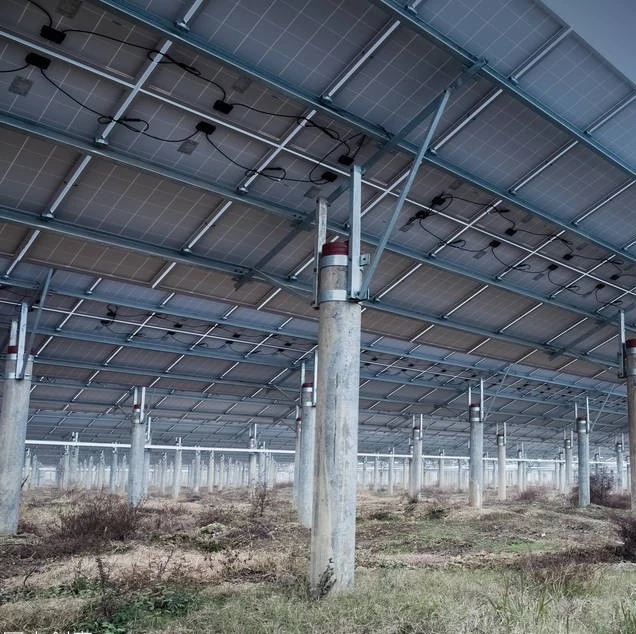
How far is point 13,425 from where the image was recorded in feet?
64.5

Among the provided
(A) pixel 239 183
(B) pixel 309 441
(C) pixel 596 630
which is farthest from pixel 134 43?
(B) pixel 309 441

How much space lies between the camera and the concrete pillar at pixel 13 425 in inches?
766

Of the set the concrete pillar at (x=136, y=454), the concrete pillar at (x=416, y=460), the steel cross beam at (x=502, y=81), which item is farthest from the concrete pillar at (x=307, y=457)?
the concrete pillar at (x=416, y=460)

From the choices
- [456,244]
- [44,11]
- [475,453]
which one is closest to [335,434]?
[44,11]

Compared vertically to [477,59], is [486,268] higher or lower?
lower

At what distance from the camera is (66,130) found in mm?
12023

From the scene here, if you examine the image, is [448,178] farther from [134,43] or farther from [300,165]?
[134,43]

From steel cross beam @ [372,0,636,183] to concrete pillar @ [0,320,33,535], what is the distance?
14.3 metres

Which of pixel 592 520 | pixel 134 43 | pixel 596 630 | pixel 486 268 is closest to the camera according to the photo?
pixel 596 630

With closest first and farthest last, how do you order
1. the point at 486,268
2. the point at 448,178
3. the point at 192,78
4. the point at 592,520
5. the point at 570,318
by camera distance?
1. the point at 192,78
2. the point at 448,178
3. the point at 486,268
4. the point at 570,318
5. the point at 592,520

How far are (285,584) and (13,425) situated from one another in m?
12.6

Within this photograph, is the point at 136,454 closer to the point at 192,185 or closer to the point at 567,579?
the point at 192,185

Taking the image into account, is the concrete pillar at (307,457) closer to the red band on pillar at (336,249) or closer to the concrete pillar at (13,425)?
the concrete pillar at (13,425)

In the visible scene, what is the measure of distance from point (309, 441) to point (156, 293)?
8468mm
